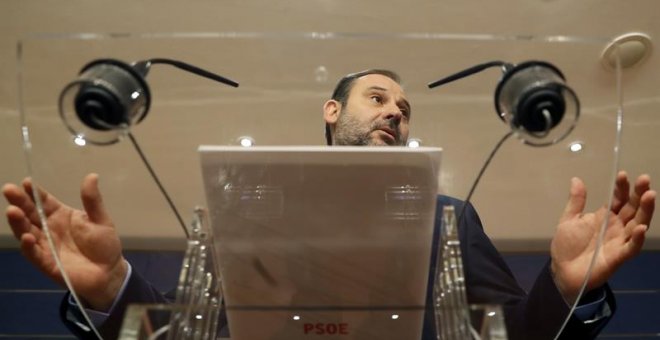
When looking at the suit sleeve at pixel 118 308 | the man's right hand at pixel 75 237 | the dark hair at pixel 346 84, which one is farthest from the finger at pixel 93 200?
the dark hair at pixel 346 84

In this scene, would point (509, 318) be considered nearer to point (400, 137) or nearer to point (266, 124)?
point (400, 137)

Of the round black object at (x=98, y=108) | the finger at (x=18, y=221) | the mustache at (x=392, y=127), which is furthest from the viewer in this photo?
the mustache at (x=392, y=127)

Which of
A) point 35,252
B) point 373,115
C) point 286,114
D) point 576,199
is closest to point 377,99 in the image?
point 373,115

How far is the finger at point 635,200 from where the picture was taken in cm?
93

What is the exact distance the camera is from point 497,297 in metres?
1.03

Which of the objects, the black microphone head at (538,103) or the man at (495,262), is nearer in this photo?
the black microphone head at (538,103)

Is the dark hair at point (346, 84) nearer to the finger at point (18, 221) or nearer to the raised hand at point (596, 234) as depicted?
the raised hand at point (596, 234)

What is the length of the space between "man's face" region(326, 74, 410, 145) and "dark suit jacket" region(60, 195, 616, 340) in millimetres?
201

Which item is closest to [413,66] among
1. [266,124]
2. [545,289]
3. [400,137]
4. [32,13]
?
[400,137]

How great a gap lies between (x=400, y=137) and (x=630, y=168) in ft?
3.13

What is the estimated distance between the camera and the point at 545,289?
39.1 inches

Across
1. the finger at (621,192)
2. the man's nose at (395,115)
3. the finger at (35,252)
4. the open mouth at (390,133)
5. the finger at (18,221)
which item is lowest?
the finger at (35,252)

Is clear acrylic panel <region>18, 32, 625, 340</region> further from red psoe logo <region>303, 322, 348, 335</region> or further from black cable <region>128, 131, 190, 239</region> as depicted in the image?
red psoe logo <region>303, 322, 348, 335</region>

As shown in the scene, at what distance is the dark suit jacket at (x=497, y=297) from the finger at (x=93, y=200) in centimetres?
12
